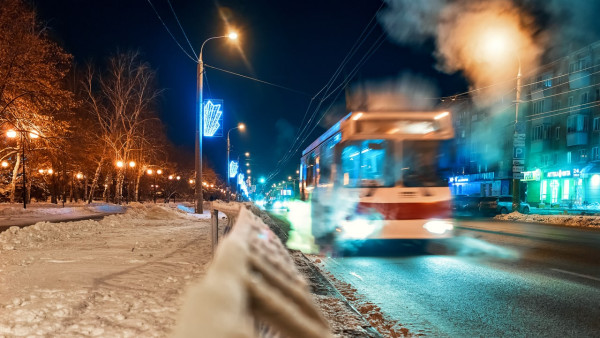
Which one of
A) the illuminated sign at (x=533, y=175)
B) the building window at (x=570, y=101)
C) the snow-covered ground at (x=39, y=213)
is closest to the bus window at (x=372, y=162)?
the snow-covered ground at (x=39, y=213)

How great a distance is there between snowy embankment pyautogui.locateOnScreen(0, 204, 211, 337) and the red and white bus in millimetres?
3649

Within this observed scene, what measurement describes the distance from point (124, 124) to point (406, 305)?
32.3m

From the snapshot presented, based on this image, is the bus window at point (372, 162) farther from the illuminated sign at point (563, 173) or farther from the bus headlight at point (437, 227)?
the illuminated sign at point (563, 173)

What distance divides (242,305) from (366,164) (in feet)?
29.3

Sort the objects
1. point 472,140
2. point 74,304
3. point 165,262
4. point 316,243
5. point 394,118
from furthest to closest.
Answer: point 472,140
point 316,243
point 394,118
point 165,262
point 74,304

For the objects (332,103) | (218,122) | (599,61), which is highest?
(599,61)

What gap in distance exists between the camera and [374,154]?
1006 centimetres

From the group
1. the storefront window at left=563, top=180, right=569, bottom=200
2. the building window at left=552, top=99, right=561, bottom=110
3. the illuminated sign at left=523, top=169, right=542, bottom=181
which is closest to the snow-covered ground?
the illuminated sign at left=523, top=169, right=542, bottom=181

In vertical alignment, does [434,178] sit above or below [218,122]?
below

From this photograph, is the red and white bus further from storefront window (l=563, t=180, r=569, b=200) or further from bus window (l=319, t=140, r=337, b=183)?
storefront window (l=563, t=180, r=569, b=200)

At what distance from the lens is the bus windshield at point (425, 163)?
9891mm

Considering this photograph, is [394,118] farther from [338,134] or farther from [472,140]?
[472,140]

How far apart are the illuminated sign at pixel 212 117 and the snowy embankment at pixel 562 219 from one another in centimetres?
1832

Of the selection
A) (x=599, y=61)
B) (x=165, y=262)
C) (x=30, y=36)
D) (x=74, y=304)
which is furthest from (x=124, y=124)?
(x=599, y=61)
